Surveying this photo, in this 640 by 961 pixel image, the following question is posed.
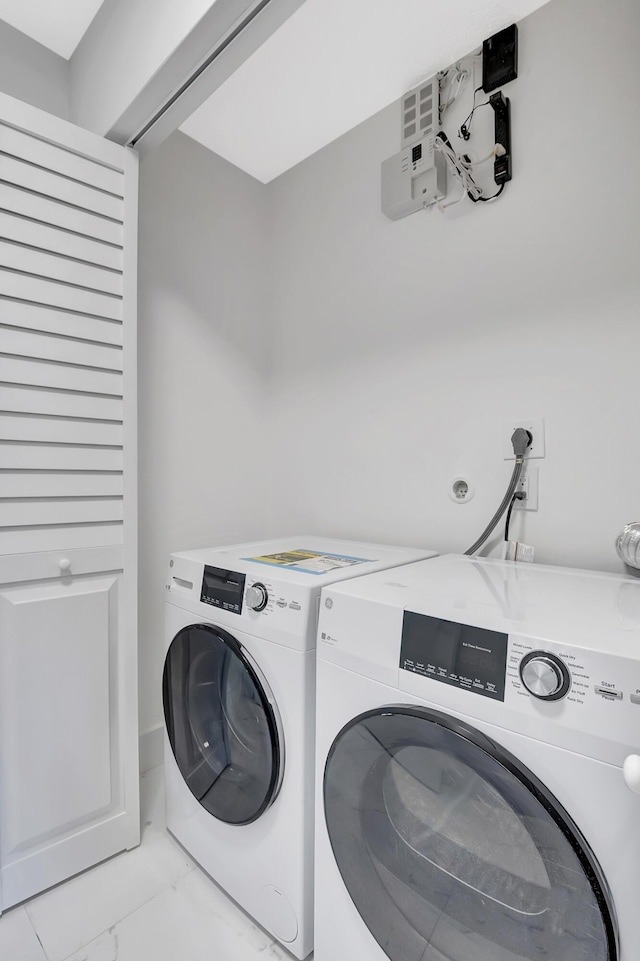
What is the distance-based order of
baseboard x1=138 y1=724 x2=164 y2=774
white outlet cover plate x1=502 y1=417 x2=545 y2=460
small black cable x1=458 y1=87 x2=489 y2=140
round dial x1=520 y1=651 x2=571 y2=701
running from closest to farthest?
round dial x1=520 y1=651 x2=571 y2=701 → white outlet cover plate x1=502 y1=417 x2=545 y2=460 → small black cable x1=458 y1=87 x2=489 y2=140 → baseboard x1=138 y1=724 x2=164 y2=774

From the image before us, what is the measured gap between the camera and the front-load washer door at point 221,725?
106 cm

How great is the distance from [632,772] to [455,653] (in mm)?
267

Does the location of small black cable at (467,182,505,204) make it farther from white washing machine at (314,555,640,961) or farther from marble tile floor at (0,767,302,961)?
marble tile floor at (0,767,302,961)

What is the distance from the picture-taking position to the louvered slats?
1.19 meters

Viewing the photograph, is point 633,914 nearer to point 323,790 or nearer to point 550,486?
point 323,790

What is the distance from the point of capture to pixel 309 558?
1.35 m

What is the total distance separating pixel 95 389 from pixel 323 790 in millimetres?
1131

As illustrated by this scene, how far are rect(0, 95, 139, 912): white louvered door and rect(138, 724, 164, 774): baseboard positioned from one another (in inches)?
15.5

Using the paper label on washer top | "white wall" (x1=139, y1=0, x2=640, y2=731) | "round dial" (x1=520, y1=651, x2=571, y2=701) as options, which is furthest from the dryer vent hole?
"round dial" (x1=520, y1=651, x2=571, y2=701)

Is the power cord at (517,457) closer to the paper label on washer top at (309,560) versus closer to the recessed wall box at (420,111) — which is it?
the paper label on washer top at (309,560)

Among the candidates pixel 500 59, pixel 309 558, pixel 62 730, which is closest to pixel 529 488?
pixel 309 558

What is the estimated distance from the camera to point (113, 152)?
1343 mm

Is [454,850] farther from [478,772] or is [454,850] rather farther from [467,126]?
[467,126]

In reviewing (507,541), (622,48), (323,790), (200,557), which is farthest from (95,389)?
(622,48)
